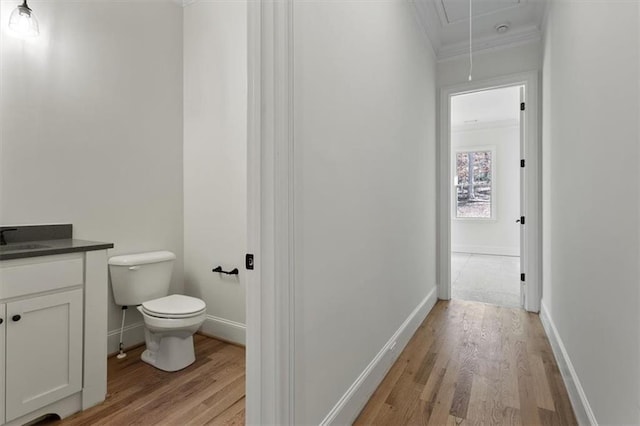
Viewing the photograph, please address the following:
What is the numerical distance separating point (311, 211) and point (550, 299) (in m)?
2.41

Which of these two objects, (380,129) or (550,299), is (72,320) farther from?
(550,299)

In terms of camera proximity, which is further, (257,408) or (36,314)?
(36,314)

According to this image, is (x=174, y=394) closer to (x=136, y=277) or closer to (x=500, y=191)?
(x=136, y=277)

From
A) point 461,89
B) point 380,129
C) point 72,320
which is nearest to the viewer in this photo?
point 72,320

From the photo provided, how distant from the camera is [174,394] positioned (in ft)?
6.16

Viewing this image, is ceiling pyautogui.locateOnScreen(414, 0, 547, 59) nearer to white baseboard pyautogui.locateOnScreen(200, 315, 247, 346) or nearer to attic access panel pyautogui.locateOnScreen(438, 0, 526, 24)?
attic access panel pyautogui.locateOnScreen(438, 0, 526, 24)

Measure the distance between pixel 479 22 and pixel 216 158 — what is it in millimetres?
2662

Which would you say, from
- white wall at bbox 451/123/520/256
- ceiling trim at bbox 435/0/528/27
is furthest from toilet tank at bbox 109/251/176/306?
white wall at bbox 451/123/520/256

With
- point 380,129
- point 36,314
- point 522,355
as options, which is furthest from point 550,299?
point 36,314

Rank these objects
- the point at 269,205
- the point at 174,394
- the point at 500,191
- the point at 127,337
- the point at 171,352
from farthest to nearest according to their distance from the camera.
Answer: the point at 500,191 → the point at 127,337 → the point at 171,352 → the point at 174,394 → the point at 269,205

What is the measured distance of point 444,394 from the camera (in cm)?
186

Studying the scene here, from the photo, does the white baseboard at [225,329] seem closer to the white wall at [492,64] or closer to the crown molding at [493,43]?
the white wall at [492,64]

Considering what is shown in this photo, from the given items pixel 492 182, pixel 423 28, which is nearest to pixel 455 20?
pixel 423 28

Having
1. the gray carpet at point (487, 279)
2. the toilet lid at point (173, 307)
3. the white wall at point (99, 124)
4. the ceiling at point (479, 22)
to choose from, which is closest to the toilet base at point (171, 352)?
the toilet lid at point (173, 307)
